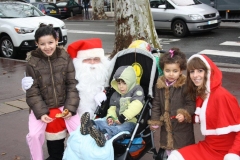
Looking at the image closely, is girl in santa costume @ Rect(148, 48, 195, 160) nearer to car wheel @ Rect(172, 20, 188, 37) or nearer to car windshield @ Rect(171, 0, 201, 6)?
car wheel @ Rect(172, 20, 188, 37)

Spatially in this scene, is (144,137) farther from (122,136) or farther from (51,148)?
(51,148)

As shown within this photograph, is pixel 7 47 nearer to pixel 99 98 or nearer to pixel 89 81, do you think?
pixel 89 81

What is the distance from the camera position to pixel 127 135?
3.46m

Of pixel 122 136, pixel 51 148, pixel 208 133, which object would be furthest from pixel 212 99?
pixel 51 148

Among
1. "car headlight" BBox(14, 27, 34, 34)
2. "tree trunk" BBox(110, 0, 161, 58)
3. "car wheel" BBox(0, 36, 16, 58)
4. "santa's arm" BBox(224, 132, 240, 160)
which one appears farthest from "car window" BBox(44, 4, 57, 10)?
"santa's arm" BBox(224, 132, 240, 160)

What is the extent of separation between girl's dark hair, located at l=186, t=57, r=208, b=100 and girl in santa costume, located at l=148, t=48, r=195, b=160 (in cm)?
8

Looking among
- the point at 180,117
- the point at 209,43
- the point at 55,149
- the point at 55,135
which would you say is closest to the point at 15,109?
the point at 55,149

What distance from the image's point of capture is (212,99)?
3.07 metres

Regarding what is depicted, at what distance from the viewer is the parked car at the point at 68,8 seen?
29500 millimetres

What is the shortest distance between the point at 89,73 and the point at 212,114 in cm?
148

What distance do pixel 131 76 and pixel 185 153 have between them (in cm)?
104

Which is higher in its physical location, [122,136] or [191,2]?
[191,2]

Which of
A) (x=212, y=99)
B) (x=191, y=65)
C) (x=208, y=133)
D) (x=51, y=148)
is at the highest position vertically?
(x=191, y=65)

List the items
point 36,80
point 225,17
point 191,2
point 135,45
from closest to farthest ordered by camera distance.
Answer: point 36,80 → point 135,45 → point 191,2 → point 225,17
